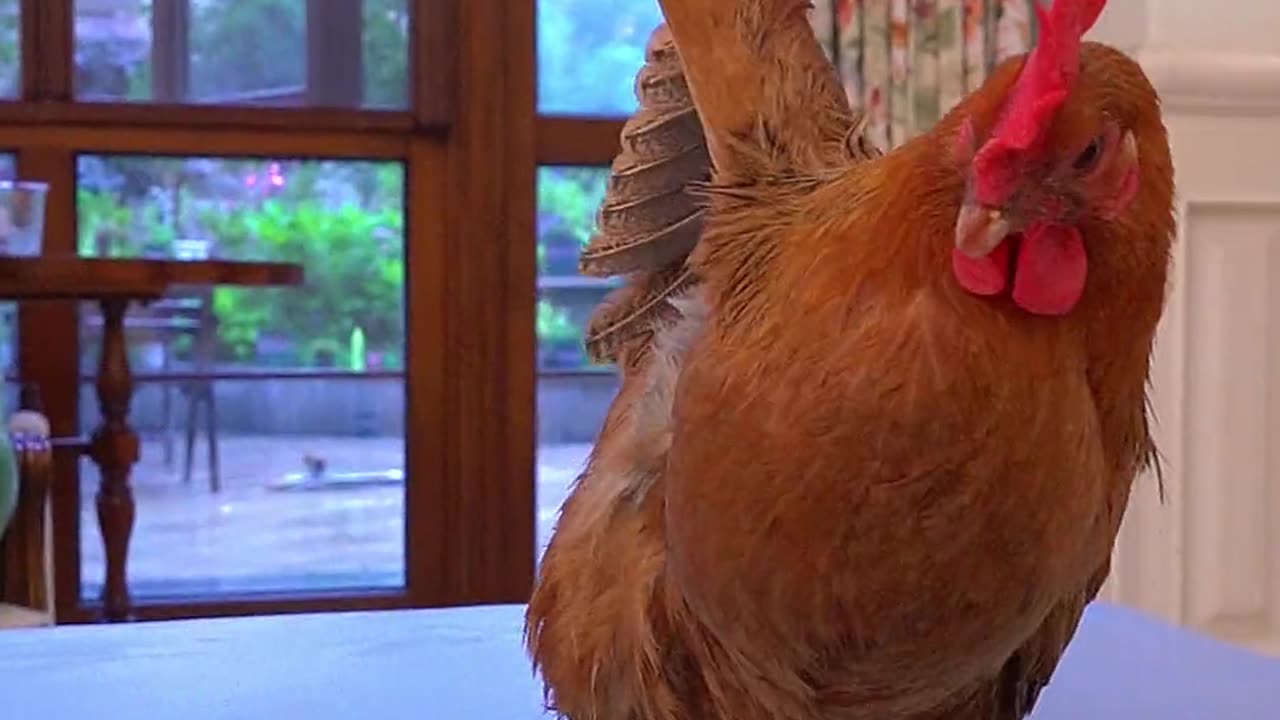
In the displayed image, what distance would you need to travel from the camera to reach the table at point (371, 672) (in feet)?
2.89

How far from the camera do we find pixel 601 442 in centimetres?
66

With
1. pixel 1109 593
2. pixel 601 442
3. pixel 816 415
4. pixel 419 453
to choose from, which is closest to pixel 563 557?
pixel 601 442

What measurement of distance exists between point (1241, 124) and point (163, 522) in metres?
1.66

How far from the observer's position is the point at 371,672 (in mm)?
965

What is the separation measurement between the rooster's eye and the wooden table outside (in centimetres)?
159

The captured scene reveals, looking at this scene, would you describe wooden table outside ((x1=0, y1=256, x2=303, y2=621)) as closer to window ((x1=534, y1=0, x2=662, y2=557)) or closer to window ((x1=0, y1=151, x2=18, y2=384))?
window ((x1=0, y1=151, x2=18, y2=384))

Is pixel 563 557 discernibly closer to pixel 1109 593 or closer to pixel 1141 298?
pixel 1141 298

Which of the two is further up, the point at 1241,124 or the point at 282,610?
the point at 1241,124

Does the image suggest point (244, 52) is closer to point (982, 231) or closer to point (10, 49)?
point (10, 49)

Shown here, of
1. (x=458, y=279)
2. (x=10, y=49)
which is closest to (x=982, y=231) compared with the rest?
(x=458, y=279)

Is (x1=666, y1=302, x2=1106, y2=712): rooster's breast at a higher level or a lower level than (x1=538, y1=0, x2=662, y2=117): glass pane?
lower

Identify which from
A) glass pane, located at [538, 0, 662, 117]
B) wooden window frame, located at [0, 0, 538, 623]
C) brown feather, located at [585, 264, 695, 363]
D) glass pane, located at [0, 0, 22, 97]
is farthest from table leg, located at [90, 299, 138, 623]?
brown feather, located at [585, 264, 695, 363]

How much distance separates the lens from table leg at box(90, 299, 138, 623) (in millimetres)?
2018

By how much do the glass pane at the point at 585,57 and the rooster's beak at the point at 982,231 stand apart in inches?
79.9
